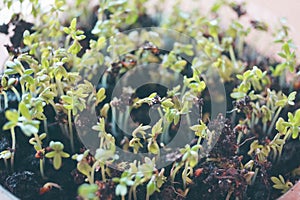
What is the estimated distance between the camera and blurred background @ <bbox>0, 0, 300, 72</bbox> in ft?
3.82

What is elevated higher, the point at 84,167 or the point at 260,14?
the point at 260,14

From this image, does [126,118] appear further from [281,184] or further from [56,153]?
[281,184]

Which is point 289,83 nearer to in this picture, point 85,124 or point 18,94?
point 85,124

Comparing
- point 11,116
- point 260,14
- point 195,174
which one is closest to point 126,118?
point 195,174

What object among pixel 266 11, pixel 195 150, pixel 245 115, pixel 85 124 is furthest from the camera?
pixel 266 11

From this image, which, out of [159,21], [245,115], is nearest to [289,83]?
[245,115]

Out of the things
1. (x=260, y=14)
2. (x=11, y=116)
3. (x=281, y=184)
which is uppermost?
(x=260, y=14)

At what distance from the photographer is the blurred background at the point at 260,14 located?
116cm

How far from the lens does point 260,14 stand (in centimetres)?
134

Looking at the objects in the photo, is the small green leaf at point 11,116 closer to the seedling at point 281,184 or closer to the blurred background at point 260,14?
the blurred background at point 260,14

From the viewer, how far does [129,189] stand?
945 mm

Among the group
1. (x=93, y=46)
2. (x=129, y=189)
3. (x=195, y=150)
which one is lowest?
(x=129, y=189)

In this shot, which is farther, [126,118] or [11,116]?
[126,118]

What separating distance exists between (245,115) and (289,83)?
0.56 ft
